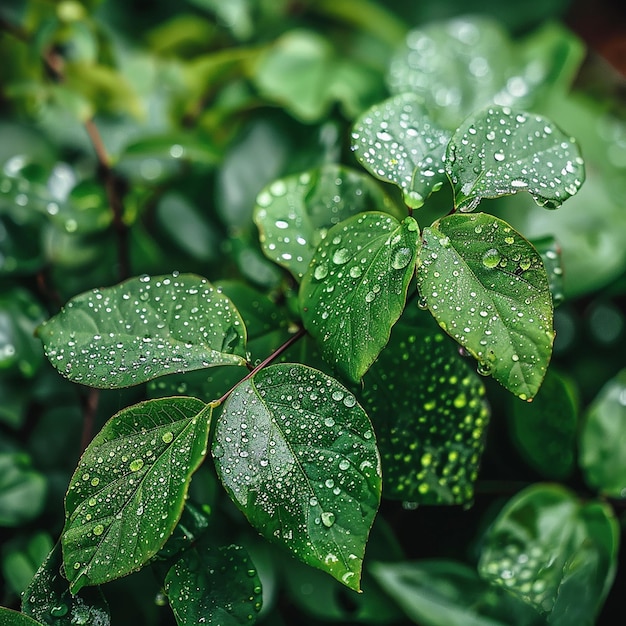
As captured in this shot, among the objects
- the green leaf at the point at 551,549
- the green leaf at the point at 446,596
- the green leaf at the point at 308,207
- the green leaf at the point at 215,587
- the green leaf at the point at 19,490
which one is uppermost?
the green leaf at the point at 308,207

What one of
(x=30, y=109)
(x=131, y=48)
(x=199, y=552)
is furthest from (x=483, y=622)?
(x=131, y=48)

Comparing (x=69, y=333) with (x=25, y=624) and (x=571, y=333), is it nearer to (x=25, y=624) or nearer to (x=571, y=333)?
(x=25, y=624)

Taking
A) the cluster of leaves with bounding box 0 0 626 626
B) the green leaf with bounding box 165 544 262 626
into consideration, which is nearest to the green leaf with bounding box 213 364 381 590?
the cluster of leaves with bounding box 0 0 626 626

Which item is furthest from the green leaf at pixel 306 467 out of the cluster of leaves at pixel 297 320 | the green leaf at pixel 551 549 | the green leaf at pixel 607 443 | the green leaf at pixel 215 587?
the green leaf at pixel 607 443

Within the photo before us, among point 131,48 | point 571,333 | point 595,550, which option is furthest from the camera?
point 131,48

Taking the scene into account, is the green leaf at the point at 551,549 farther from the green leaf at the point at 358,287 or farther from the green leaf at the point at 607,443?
the green leaf at the point at 358,287

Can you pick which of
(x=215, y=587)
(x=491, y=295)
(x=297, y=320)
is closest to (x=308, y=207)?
(x=297, y=320)

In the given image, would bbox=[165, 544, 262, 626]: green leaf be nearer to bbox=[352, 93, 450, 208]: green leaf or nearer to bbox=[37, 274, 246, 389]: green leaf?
bbox=[37, 274, 246, 389]: green leaf
